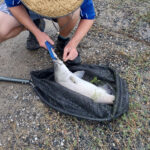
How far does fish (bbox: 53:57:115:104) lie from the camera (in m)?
1.71

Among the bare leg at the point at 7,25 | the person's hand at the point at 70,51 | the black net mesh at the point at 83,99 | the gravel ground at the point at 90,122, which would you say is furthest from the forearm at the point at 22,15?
the gravel ground at the point at 90,122

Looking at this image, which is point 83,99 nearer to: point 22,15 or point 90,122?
point 90,122

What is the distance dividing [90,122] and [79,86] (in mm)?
345

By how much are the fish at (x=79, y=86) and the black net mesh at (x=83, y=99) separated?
0.06m

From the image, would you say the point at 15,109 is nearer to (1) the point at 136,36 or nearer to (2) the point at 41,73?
(2) the point at 41,73

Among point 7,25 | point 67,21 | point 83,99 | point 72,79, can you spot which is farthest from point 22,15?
point 83,99

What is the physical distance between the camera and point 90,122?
167cm

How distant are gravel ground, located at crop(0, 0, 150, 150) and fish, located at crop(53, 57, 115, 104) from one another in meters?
0.22

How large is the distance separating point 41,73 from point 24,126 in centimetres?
55

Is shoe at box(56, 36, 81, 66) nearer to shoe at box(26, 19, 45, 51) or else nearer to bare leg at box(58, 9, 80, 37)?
bare leg at box(58, 9, 80, 37)

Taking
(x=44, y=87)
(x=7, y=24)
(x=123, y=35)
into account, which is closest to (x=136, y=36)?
(x=123, y=35)

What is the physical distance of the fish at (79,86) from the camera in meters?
1.71

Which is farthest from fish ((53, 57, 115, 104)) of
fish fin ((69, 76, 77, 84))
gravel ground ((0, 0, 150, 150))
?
gravel ground ((0, 0, 150, 150))

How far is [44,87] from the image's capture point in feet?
5.85
